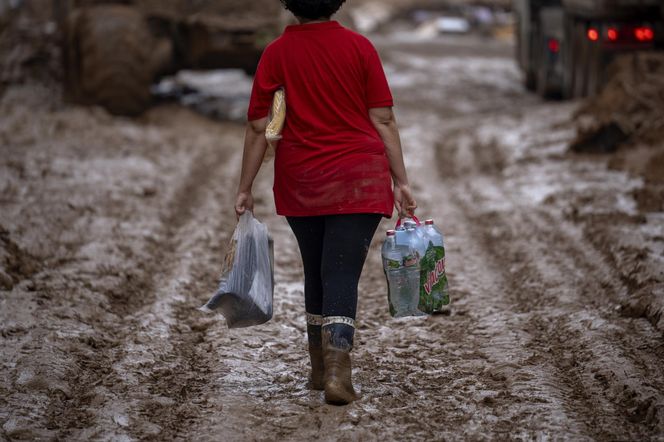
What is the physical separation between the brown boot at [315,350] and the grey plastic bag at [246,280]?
20 cm

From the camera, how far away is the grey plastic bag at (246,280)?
4.29 meters

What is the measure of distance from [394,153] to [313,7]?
64cm

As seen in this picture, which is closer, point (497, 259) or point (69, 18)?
point (497, 259)

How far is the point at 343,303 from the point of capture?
4.06m

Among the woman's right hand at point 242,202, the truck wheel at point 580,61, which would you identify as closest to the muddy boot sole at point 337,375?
the woman's right hand at point 242,202

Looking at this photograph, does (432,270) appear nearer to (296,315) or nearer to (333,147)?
(333,147)

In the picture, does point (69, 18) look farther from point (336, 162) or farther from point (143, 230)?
point (336, 162)

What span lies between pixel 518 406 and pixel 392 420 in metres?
0.50

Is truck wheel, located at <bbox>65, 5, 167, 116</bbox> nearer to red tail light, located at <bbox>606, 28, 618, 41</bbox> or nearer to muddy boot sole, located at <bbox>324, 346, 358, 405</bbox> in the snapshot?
red tail light, located at <bbox>606, 28, 618, 41</bbox>

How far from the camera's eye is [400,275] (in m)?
4.21

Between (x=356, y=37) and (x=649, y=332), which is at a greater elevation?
(x=356, y=37)

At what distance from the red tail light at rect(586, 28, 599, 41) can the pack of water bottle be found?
9774 mm

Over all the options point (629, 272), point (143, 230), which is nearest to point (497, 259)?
point (629, 272)

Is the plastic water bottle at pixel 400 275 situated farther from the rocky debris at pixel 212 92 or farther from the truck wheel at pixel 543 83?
the truck wheel at pixel 543 83
